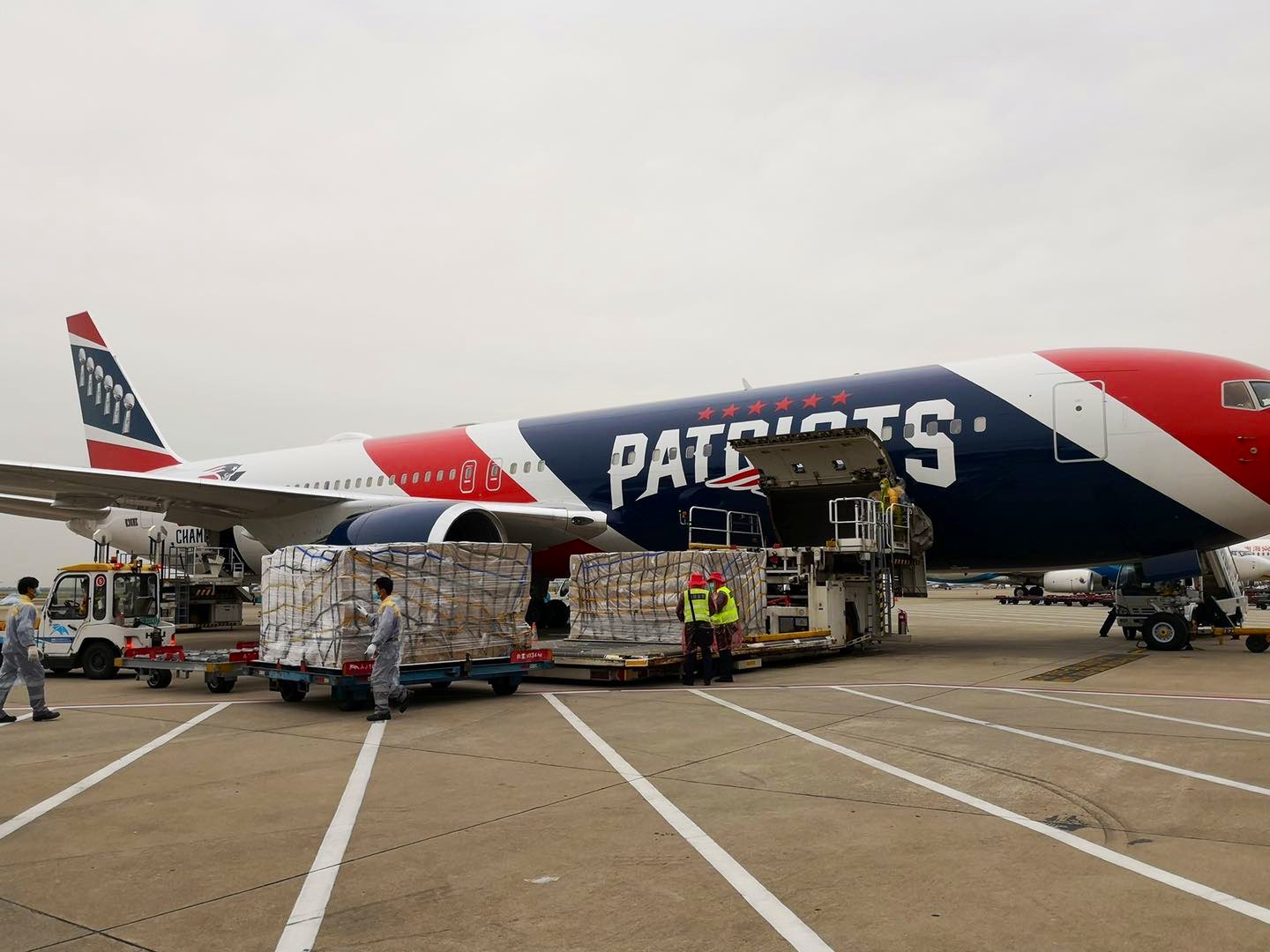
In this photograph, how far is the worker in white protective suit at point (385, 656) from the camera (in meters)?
8.85

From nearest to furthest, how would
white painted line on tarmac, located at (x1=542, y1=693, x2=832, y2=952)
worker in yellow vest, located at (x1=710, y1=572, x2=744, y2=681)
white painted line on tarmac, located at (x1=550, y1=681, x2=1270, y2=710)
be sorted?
1. white painted line on tarmac, located at (x1=542, y1=693, x2=832, y2=952)
2. white painted line on tarmac, located at (x1=550, y1=681, x2=1270, y2=710)
3. worker in yellow vest, located at (x1=710, y1=572, x2=744, y2=681)

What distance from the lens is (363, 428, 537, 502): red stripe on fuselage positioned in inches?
707

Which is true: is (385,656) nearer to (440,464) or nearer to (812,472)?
(812,472)

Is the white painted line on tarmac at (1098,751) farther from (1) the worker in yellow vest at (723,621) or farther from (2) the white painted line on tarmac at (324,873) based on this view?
(2) the white painted line on tarmac at (324,873)

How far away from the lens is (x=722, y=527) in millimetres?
15531

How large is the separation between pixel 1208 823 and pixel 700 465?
10.9m

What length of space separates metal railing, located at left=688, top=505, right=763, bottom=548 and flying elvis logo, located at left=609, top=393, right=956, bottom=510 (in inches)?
18.8

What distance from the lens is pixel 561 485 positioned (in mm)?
16953

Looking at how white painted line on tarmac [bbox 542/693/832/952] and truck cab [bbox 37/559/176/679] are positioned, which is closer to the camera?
white painted line on tarmac [bbox 542/693/832/952]

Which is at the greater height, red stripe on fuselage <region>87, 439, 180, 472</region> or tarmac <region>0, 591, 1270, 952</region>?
red stripe on fuselage <region>87, 439, 180, 472</region>

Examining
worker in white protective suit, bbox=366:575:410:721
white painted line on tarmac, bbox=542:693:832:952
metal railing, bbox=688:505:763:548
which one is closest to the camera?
white painted line on tarmac, bbox=542:693:832:952

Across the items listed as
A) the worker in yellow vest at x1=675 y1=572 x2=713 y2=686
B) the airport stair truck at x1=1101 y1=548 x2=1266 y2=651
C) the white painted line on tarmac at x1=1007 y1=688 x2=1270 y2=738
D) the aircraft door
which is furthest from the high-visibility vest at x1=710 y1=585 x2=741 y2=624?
the airport stair truck at x1=1101 y1=548 x2=1266 y2=651

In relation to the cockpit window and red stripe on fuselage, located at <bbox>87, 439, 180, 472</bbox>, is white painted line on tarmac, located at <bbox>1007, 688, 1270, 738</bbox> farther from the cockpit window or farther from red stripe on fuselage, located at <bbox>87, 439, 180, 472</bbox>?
red stripe on fuselage, located at <bbox>87, 439, 180, 472</bbox>

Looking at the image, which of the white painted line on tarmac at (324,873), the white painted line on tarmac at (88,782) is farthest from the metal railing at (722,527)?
the white painted line on tarmac at (324,873)
